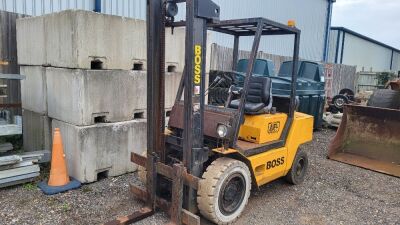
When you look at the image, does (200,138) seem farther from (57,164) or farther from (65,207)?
(57,164)

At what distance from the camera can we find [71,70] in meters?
5.15

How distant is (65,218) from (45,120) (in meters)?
2.29

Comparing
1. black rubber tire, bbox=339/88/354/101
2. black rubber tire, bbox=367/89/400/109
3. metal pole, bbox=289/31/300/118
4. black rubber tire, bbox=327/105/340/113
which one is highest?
metal pole, bbox=289/31/300/118

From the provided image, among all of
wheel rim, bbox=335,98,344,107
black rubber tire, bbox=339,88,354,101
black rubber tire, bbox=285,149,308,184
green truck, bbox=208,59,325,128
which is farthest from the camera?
black rubber tire, bbox=339,88,354,101

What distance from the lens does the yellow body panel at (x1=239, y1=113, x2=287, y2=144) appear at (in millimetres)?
4746

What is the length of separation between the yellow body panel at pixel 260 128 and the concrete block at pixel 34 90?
3.45 metres

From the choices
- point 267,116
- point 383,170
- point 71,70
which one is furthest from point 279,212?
point 71,70

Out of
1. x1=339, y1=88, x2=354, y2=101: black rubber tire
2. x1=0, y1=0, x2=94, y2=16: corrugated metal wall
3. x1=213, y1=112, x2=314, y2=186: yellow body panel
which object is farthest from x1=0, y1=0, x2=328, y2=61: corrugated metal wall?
x1=213, y1=112, x2=314, y2=186: yellow body panel

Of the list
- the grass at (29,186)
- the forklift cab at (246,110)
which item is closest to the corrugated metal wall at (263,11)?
the grass at (29,186)

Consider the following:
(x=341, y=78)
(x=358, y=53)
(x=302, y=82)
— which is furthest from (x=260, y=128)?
(x=358, y=53)

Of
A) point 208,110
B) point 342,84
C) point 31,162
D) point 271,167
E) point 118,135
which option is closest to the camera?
point 208,110

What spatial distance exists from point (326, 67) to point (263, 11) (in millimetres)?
3920

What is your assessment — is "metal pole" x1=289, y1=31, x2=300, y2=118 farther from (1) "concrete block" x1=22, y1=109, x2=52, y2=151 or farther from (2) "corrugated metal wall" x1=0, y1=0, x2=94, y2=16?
(2) "corrugated metal wall" x1=0, y1=0, x2=94, y2=16

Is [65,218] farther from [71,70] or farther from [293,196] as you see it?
[293,196]
